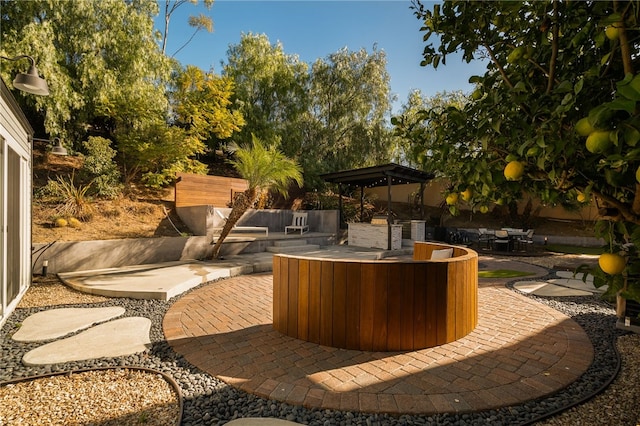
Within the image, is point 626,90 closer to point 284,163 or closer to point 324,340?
point 324,340

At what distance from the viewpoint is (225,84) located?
12180mm

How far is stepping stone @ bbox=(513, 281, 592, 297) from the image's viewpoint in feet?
17.9

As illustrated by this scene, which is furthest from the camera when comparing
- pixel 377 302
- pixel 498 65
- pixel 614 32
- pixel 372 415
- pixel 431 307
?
pixel 431 307

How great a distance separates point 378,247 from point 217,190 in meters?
7.07

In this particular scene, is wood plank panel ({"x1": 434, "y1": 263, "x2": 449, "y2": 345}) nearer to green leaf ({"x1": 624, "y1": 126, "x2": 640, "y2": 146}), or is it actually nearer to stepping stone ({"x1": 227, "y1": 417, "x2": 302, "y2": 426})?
stepping stone ({"x1": 227, "y1": 417, "x2": 302, "y2": 426})

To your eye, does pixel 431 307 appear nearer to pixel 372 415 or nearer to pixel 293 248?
pixel 372 415

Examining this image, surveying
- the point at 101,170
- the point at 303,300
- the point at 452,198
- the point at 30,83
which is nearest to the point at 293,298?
the point at 303,300

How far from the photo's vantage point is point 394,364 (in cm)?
289

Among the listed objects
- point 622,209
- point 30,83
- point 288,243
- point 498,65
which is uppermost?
point 30,83

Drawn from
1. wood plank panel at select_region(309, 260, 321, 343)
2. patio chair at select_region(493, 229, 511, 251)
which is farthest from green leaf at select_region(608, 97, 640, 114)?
patio chair at select_region(493, 229, 511, 251)

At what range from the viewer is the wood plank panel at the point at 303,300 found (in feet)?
11.0

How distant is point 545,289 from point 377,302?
15.3ft

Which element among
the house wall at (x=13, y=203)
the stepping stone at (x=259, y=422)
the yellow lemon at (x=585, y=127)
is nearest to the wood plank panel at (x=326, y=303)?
the stepping stone at (x=259, y=422)

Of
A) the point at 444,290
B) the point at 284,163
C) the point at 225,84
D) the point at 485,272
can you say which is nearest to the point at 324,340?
Result: the point at 444,290
